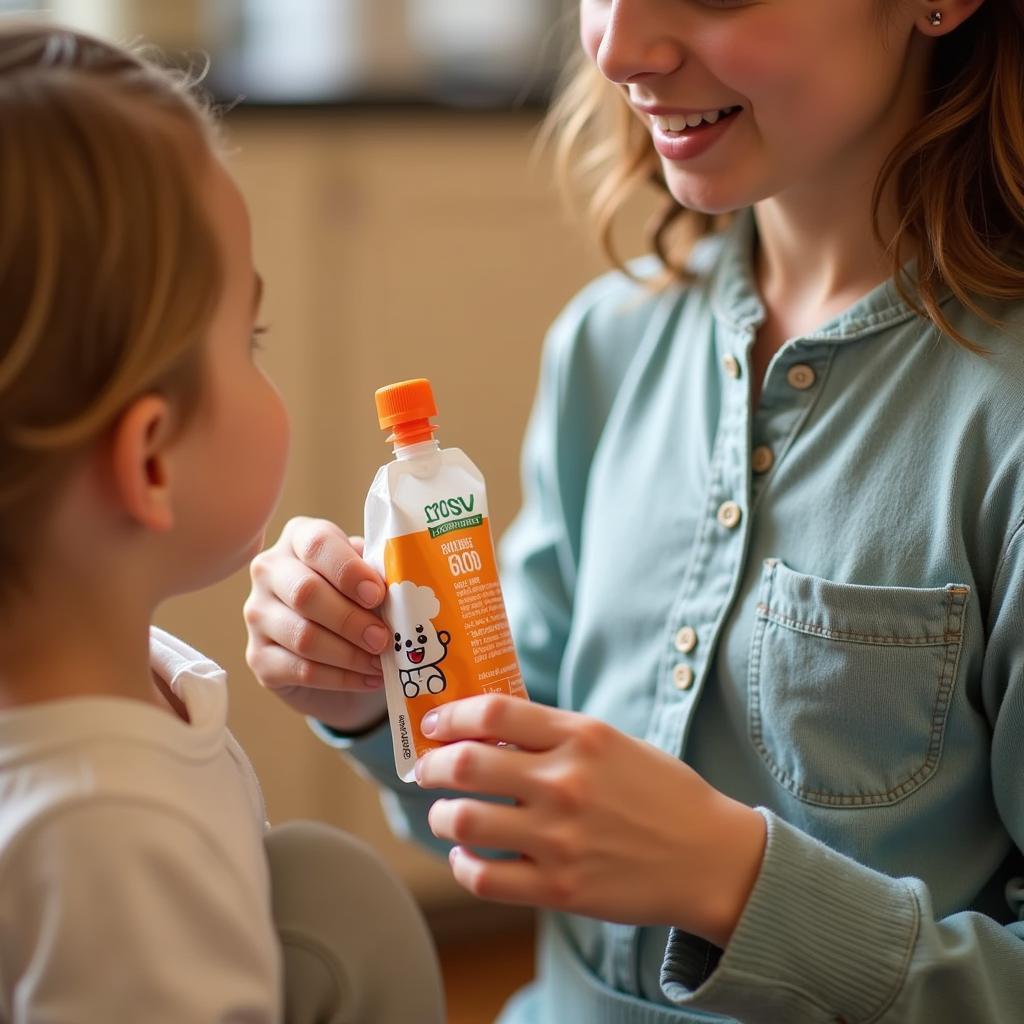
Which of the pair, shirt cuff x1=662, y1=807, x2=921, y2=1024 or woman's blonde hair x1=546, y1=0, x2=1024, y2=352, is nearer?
shirt cuff x1=662, y1=807, x2=921, y2=1024

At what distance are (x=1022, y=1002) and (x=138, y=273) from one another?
2.06 feet

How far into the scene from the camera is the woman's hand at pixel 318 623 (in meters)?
0.77

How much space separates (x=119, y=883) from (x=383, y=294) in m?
1.53

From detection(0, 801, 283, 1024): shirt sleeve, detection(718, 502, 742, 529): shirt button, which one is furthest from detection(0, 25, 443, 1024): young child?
detection(718, 502, 742, 529): shirt button

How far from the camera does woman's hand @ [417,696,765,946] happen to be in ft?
2.13

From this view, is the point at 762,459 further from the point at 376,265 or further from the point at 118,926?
the point at 376,265

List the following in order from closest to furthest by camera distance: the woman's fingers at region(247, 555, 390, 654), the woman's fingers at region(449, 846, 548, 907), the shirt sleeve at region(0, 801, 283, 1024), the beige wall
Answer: the shirt sleeve at region(0, 801, 283, 1024) → the woman's fingers at region(449, 846, 548, 907) → the woman's fingers at region(247, 555, 390, 654) → the beige wall

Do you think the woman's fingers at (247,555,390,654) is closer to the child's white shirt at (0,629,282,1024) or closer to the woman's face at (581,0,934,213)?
the child's white shirt at (0,629,282,1024)

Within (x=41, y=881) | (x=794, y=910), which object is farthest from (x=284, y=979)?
(x=794, y=910)

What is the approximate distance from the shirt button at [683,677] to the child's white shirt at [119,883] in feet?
1.22

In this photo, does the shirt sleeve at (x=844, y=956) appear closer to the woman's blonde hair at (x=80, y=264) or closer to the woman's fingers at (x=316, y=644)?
the woman's fingers at (x=316, y=644)

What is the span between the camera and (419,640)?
716mm

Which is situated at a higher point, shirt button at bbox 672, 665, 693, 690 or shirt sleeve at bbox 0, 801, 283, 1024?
shirt sleeve at bbox 0, 801, 283, 1024

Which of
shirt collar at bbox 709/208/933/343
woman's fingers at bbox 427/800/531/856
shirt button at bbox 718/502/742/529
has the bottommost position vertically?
shirt button at bbox 718/502/742/529
